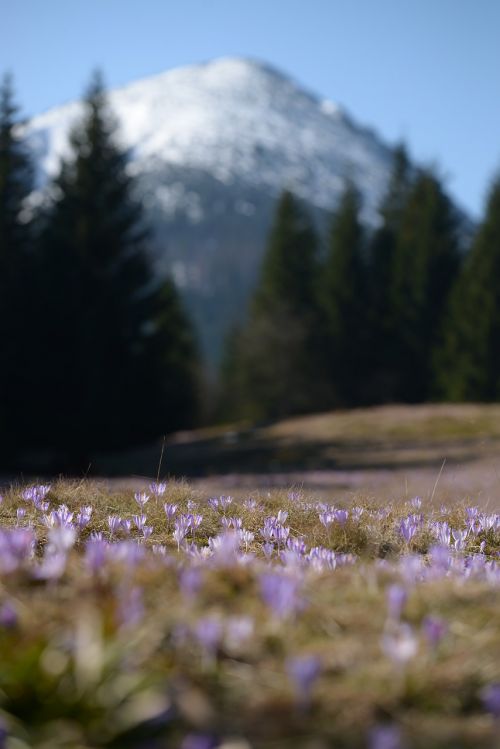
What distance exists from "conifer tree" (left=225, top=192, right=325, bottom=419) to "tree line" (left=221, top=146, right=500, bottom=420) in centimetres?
6

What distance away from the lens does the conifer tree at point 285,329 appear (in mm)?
42688

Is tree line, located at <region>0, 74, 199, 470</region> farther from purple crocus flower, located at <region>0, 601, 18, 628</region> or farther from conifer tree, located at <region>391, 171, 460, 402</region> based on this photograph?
purple crocus flower, located at <region>0, 601, 18, 628</region>

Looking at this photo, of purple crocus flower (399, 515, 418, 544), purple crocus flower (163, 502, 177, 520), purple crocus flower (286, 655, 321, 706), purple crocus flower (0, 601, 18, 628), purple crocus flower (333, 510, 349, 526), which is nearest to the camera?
purple crocus flower (286, 655, 321, 706)

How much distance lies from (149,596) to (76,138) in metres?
27.2

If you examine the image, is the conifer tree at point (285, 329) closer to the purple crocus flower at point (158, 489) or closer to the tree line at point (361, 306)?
the tree line at point (361, 306)

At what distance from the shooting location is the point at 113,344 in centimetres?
2584

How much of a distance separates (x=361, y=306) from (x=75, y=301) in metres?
21.5

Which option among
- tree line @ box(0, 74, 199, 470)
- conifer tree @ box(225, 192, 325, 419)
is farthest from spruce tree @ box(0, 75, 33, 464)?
conifer tree @ box(225, 192, 325, 419)

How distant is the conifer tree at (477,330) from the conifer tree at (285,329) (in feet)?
24.8

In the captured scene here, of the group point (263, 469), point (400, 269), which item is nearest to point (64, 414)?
point (263, 469)

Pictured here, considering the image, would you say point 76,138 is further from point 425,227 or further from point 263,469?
point 425,227

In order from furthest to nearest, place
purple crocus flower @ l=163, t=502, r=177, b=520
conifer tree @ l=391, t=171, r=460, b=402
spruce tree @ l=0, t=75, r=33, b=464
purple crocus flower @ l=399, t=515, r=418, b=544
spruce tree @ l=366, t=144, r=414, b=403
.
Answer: spruce tree @ l=366, t=144, r=414, b=403
conifer tree @ l=391, t=171, r=460, b=402
spruce tree @ l=0, t=75, r=33, b=464
purple crocus flower @ l=163, t=502, r=177, b=520
purple crocus flower @ l=399, t=515, r=418, b=544

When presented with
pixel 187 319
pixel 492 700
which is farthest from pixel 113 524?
pixel 187 319

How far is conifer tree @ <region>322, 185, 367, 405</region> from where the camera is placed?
42812 mm
